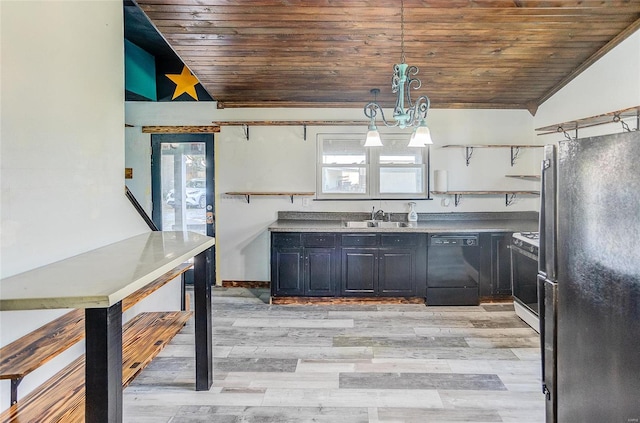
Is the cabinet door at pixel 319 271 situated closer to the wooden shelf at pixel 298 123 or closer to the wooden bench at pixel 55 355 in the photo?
the wooden shelf at pixel 298 123

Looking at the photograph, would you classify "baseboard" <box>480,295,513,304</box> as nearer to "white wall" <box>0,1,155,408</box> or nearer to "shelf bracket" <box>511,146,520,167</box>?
"shelf bracket" <box>511,146,520,167</box>

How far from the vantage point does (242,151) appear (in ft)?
15.2

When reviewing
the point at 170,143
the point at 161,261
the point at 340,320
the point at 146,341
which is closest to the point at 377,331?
the point at 340,320

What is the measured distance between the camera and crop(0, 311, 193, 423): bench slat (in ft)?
5.43

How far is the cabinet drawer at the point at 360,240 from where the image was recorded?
4023mm

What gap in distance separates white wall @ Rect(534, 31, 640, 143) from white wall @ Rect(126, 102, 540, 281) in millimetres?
571

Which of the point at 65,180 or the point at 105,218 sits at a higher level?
the point at 65,180

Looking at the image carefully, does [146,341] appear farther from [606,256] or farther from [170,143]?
[170,143]

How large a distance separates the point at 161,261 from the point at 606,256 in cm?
175

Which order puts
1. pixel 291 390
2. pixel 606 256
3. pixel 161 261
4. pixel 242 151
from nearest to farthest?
pixel 606 256, pixel 161 261, pixel 291 390, pixel 242 151

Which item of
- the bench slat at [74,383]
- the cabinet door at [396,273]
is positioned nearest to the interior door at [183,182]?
the bench slat at [74,383]

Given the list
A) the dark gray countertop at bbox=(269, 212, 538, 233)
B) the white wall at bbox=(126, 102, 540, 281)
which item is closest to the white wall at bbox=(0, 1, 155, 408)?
the dark gray countertop at bbox=(269, 212, 538, 233)

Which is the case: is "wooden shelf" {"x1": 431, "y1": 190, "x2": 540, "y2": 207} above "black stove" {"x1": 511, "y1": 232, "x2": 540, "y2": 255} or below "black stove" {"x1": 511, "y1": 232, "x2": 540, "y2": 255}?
above

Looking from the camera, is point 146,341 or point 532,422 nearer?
point 532,422
